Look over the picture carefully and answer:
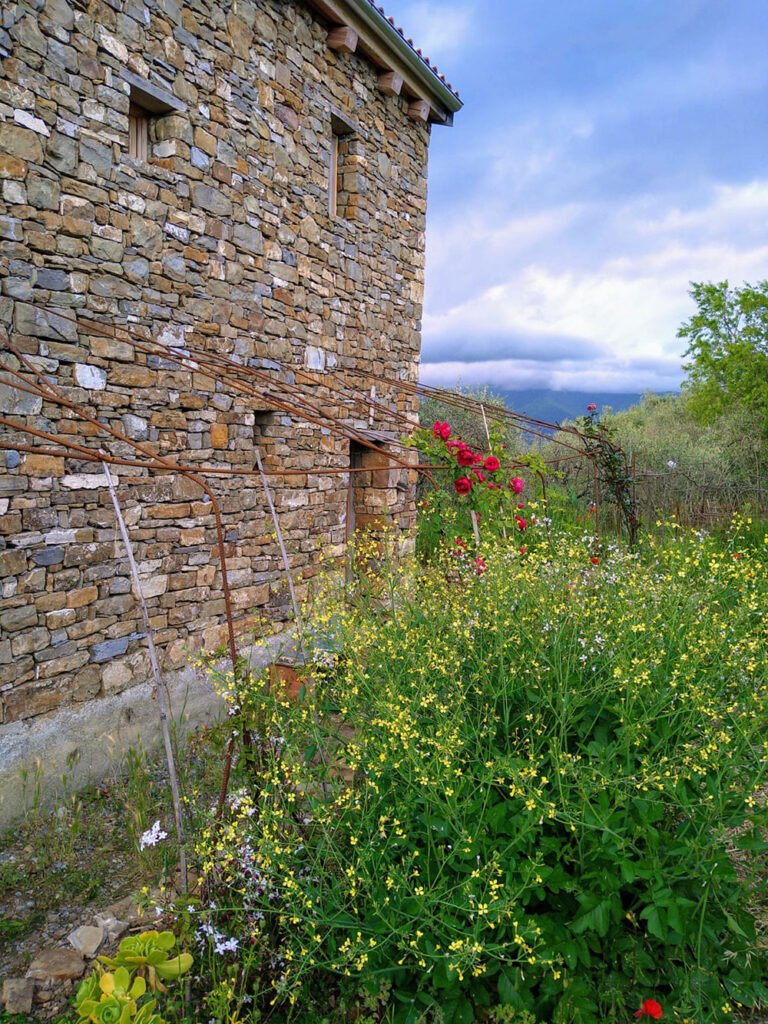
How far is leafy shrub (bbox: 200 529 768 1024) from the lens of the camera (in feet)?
6.80

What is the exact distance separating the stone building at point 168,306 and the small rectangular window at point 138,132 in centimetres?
1

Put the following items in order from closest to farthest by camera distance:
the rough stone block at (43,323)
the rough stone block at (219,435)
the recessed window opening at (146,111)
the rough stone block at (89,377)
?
the rough stone block at (43,323), the rough stone block at (89,377), the recessed window opening at (146,111), the rough stone block at (219,435)

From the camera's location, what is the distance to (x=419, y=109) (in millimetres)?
7027

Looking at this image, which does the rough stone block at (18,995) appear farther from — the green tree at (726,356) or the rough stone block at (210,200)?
the green tree at (726,356)

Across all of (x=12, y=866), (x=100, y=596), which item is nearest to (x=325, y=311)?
(x=100, y=596)

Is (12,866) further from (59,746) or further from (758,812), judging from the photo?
(758,812)

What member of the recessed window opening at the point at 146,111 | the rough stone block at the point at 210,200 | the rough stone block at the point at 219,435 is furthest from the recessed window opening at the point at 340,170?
the rough stone block at the point at 219,435

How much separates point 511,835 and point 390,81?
6.53 m

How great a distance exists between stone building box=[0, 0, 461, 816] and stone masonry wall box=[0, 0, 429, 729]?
0.05ft

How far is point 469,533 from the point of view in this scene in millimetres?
5430

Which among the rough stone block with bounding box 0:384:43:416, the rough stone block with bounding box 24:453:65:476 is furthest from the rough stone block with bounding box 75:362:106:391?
the rough stone block with bounding box 24:453:65:476

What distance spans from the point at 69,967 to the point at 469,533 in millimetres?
3646

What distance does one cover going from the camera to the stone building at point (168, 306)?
3744 mm

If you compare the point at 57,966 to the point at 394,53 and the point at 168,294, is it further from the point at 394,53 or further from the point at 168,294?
the point at 394,53
